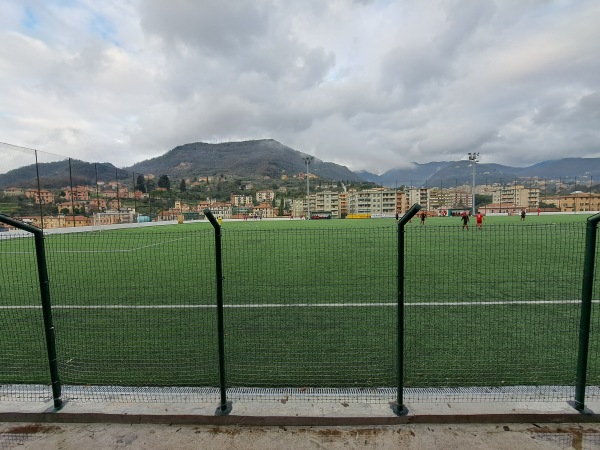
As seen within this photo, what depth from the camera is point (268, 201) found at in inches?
5404

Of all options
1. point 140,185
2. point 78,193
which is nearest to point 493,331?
point 78,193

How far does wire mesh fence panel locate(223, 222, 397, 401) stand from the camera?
11.3ft

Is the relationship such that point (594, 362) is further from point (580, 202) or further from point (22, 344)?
point (580, 202)

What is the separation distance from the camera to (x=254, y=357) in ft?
13.5

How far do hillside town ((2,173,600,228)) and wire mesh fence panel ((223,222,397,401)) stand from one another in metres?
2.04

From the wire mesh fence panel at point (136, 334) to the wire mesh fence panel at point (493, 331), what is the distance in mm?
2453

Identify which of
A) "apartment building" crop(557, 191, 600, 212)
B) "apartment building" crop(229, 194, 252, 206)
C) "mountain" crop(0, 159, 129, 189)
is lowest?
"apartment building" crop(557, 191, 600, 212)

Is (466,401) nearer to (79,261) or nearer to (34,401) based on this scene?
(34,401)

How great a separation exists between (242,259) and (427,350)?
8967 mm

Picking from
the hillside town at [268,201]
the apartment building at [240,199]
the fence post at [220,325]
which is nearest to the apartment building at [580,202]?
the hillside town at [268,201]

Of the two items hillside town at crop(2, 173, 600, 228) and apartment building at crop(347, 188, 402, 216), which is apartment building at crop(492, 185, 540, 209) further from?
apartment building at crop(347, 188, 402, 216)

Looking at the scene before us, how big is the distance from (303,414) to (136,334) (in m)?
3.21

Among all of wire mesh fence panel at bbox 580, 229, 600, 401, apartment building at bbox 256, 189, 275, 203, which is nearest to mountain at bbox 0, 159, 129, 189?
wire mesh fence panel at bbox 580, 229, 600, 401

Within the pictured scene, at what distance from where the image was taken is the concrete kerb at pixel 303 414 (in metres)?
2.75
